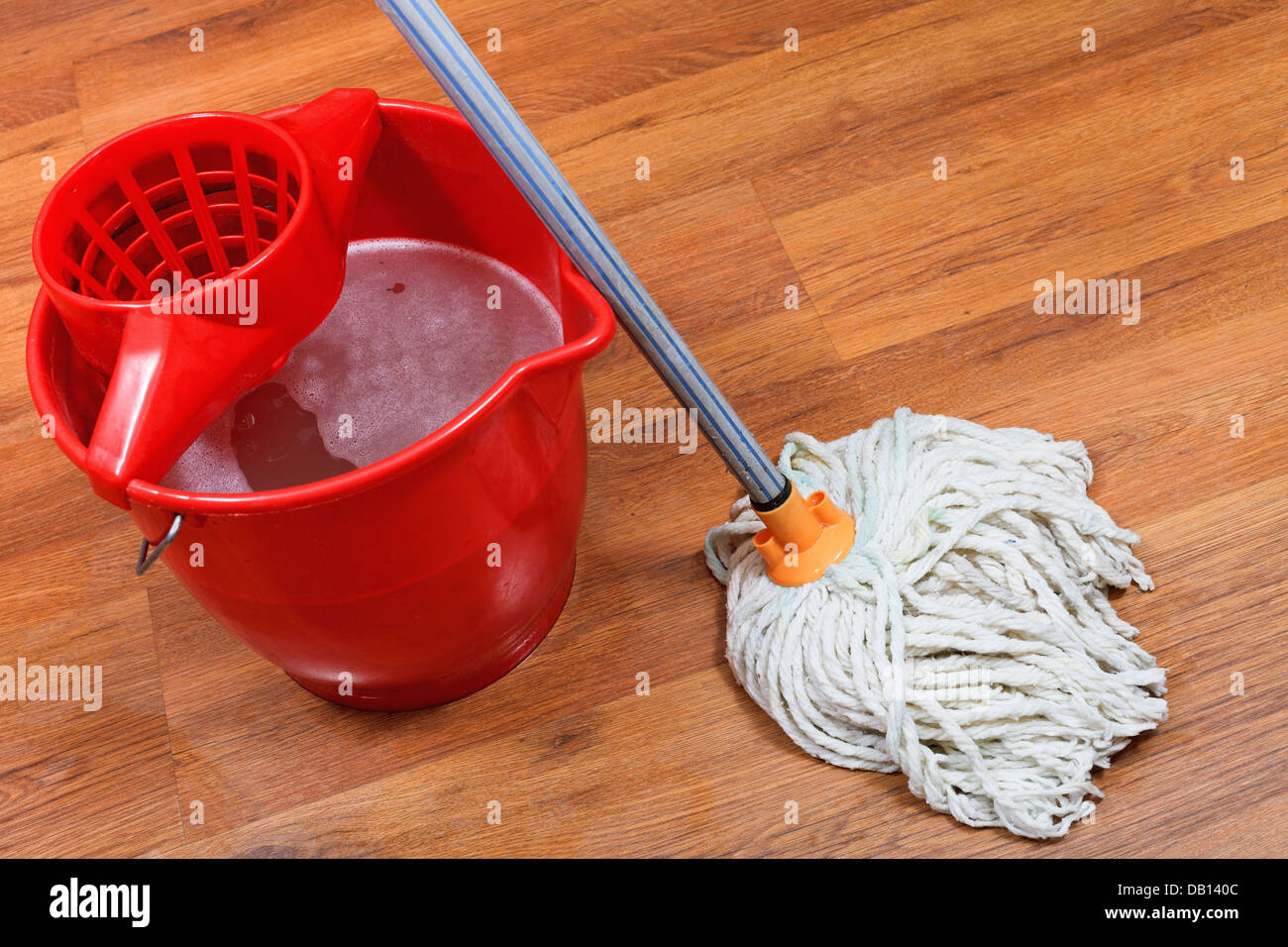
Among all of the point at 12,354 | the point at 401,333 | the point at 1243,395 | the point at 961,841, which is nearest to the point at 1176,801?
the point at 961,841

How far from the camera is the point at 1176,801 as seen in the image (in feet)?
3.21

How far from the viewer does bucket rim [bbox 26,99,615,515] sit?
0.76 metres

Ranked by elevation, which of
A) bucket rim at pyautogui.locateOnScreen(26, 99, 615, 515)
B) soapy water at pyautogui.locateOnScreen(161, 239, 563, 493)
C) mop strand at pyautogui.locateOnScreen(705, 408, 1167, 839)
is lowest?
mop strand at pyautogui.locateOnScreen(705, 408, 1167, 839)

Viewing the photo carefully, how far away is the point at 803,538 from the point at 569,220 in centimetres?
34

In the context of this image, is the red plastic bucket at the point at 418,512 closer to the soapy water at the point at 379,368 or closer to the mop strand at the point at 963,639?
the soapy water at the point at 379,368

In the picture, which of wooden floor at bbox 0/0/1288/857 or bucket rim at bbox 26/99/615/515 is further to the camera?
wooden floor at bbox 0/0/1288/857

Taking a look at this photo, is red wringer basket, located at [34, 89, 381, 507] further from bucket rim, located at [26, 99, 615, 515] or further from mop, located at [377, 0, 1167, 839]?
mop, located at [377, 0, 1167, 839]

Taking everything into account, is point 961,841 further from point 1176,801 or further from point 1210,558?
point 1210,558

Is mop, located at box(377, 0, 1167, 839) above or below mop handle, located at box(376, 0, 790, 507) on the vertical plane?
below

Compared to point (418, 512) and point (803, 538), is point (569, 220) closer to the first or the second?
point (418, 512)

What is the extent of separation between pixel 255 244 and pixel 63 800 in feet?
1.62

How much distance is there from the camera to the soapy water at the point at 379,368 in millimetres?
947

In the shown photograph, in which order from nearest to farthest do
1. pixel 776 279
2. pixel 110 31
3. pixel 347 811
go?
pixel 347 811 → pixel 776 279 → pixel 110 31

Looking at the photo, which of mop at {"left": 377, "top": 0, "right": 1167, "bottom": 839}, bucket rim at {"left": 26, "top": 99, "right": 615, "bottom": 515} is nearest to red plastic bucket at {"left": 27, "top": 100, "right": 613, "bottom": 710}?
bucket rim at {"left": 26, "top": 99, "right": 615, "bottom": 515}
